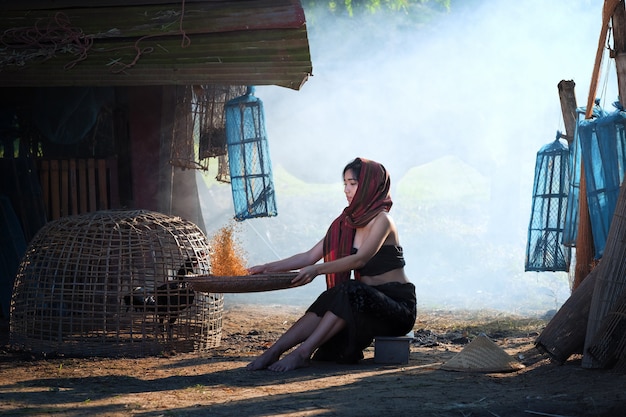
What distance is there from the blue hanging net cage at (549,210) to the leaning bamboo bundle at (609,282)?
133 inches

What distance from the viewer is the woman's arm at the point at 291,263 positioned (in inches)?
234

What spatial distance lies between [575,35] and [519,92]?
1517 mm

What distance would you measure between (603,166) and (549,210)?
9.37 feet

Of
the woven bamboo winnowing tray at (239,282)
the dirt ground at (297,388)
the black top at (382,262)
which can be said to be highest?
the black top at (382,262)

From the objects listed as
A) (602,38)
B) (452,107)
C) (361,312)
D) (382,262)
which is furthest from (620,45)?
(452,107)

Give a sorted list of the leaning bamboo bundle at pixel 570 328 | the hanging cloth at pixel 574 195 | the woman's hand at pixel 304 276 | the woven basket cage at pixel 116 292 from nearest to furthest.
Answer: the leaning bamboo bundle at pixel 570 328, the woman's hand at pixel 304 276, the woven basket cage at pixel 116 292, the hanging cloth at pixel 574 195

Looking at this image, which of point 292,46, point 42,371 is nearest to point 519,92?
point 292,46

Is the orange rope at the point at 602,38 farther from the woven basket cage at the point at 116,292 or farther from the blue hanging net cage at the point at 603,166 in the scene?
the woven basket cage at the point at 116,292

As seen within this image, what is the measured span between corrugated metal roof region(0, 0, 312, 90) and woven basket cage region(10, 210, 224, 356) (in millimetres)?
1276

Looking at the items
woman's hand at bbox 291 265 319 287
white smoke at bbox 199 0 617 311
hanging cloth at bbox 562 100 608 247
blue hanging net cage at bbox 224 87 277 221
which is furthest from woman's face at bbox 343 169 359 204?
white smoke at bbox 199 0 617 311

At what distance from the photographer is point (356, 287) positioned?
5.66m

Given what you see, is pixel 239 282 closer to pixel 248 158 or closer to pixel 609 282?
pixel 609 282

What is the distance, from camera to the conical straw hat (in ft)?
17.5

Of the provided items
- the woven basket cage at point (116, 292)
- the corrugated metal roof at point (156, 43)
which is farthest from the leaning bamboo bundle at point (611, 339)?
the corrugated metal roof at point (156, 43)
